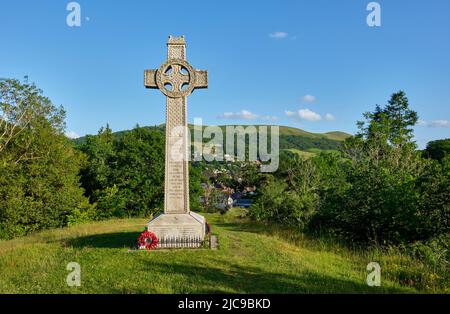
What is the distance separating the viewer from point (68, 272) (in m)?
9.10

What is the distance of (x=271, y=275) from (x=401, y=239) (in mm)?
7786

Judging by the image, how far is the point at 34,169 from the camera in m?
28.6

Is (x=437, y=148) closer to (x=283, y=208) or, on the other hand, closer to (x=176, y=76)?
(x=283, y=208)

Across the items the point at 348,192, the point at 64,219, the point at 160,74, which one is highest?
the point at 160,74

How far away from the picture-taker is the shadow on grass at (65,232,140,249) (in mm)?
12547

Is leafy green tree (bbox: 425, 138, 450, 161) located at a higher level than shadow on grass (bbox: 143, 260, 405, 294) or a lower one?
higher

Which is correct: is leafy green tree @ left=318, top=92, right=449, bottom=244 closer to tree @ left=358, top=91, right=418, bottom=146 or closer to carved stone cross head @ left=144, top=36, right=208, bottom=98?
carved stone cross head @ left=144, top=36, right=208, bottom=98

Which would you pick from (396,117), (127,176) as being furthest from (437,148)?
(127,176)

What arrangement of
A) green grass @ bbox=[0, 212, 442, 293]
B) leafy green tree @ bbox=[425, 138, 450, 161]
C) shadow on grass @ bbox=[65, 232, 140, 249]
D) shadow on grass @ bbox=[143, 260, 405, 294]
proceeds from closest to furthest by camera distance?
shadow on grass @ bbox=[143, 260, 405, 294], green grass @ bbox=[0, 212, 442, 293], shadow on grass @ bbox=[65, 232, 140, 249], leafy green tree @ bbox=[425, 138, 450, 161]

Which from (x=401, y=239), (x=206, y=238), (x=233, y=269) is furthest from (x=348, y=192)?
(x=233, y=269)

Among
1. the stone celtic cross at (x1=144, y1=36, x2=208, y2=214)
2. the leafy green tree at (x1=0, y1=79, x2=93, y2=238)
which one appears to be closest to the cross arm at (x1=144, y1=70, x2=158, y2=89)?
the stone celtic cross at (x1=144, y1=36, x2=208, y2=214)

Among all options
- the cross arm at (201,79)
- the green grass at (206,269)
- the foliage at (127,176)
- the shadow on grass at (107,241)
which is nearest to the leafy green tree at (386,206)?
the green grass at (206,269)

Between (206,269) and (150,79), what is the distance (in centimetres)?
767

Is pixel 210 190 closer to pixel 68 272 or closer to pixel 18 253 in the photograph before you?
pixel 18 253
